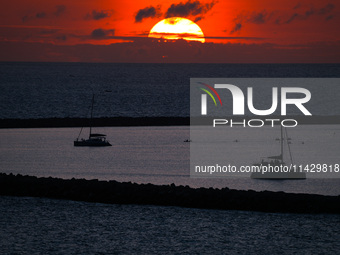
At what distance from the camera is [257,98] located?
14625 centimetres

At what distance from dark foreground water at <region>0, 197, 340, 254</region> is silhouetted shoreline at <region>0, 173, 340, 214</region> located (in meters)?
0.51

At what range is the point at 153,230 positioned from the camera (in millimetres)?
30922

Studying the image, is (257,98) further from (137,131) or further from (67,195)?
(67,195)

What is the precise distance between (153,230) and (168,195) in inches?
148

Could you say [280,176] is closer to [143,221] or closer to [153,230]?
[143,221]

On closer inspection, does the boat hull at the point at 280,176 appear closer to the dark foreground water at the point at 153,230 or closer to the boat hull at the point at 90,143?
the dark foreground water at the point at 153,230

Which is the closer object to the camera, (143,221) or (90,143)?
(143,221)

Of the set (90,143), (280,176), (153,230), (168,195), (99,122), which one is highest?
(99,122)

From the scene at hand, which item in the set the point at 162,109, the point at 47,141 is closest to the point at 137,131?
the point at 47,141

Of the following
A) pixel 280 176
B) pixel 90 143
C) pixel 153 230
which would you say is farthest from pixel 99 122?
pixel 153 230

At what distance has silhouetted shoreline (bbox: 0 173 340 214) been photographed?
32750mm

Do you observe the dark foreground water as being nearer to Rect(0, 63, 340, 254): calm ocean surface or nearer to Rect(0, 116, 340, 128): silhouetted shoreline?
Rect(0, 63, 340, 254): calm ocean surface

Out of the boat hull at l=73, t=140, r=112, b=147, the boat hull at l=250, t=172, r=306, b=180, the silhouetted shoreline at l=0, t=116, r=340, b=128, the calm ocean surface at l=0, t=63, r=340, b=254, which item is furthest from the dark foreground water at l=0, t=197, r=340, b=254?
the silhouetted shoreline at l=0, t=116, r=340, b=128

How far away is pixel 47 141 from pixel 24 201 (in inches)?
1374
